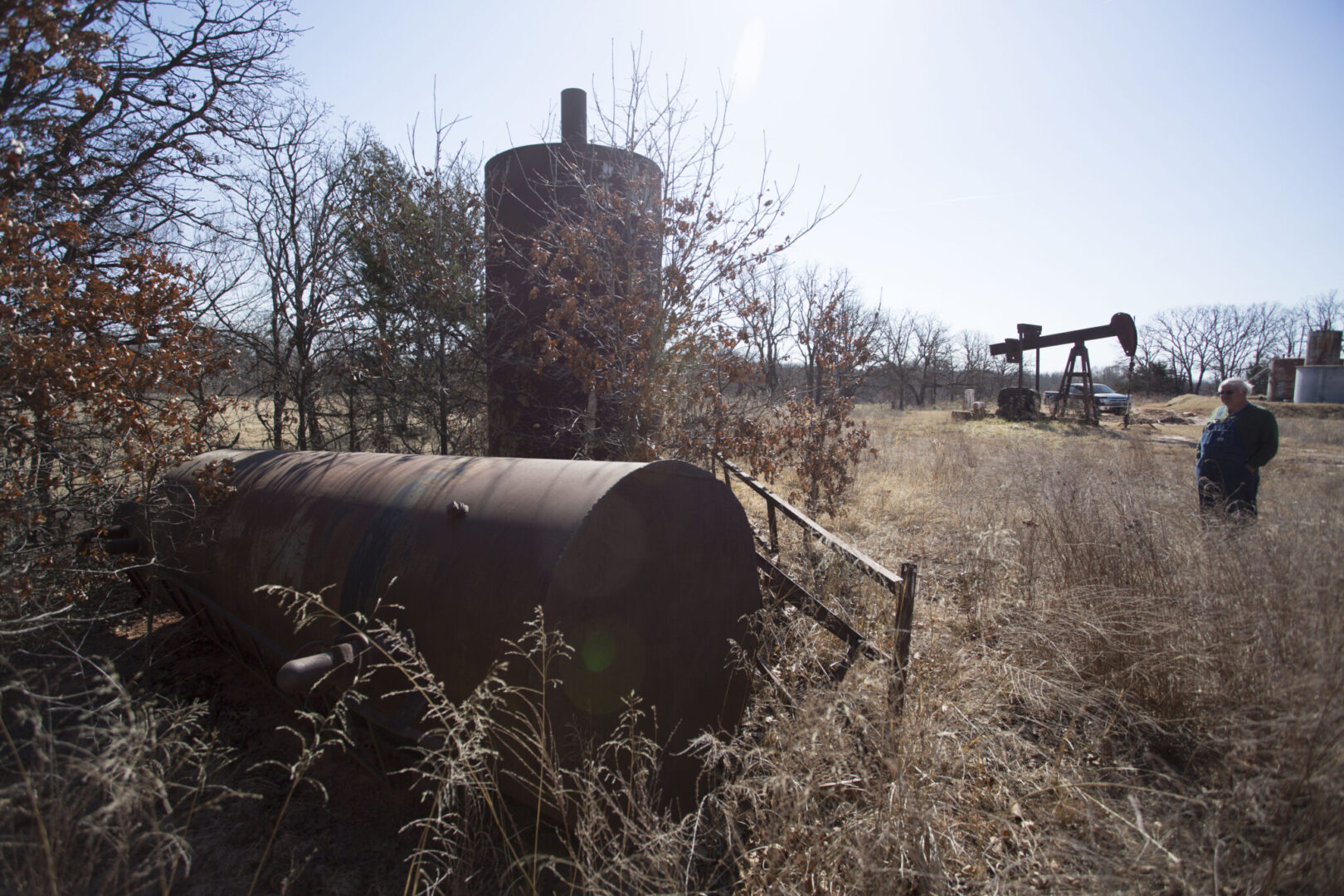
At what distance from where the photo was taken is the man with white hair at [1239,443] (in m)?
5.59

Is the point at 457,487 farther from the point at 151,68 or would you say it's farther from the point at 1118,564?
the point at 151,68

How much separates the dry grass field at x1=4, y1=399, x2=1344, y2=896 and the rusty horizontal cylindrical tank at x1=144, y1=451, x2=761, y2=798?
269 millimetres

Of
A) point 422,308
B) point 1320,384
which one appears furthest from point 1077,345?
point 422,308

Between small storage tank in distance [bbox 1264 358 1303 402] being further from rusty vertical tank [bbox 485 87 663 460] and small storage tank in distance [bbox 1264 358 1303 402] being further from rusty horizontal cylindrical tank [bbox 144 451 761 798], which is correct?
rusty horizontal cylindrical tank [bbox 144 451 761 798]

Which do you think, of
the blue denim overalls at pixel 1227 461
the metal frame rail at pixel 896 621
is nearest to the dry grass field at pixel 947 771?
the metal frame rail at pixel 896 621

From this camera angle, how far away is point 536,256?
19.8ft

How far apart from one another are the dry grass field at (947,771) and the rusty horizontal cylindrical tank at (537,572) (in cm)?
27

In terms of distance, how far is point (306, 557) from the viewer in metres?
3.07

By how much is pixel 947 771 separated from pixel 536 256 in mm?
5079

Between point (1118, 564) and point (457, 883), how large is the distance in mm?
4127

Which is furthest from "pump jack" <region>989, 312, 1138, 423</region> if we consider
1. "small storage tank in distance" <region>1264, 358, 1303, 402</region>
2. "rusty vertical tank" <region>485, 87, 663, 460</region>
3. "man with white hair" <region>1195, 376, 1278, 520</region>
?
"rusty vertical tank" <region>485, 87, 663, 460</region>

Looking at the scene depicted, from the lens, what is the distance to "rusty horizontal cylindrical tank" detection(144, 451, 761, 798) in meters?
2.35

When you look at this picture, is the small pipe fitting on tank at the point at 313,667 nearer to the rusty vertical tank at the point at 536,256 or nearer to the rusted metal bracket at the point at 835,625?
the rusted metal bracket at the point at 835,625

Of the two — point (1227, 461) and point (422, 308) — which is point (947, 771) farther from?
point (422, 308)
